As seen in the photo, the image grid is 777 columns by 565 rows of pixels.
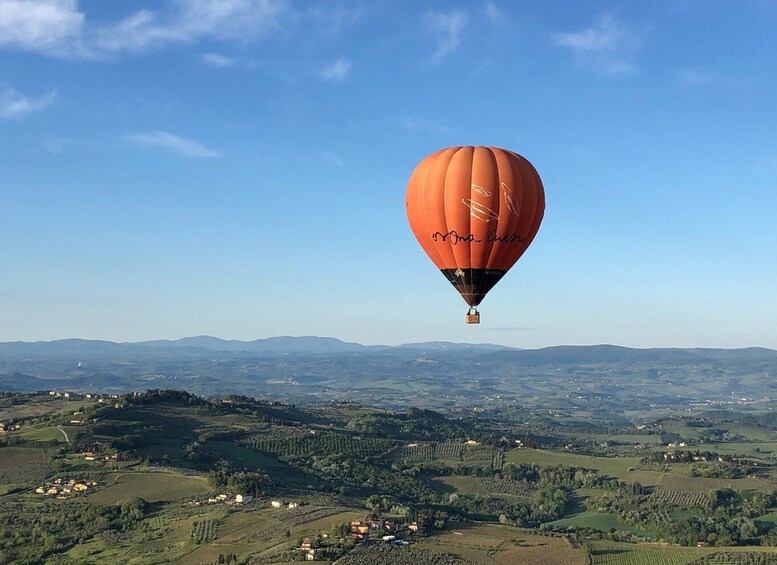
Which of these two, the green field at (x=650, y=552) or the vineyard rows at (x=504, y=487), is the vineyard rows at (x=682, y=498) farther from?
the green field at (x=650, y=552)

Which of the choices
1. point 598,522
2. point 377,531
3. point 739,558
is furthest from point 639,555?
point 598,522

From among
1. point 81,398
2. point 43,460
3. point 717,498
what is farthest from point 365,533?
point 81,398

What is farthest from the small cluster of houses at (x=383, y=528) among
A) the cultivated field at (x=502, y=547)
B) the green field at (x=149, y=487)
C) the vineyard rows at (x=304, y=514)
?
the green field at (x=149, y=487)

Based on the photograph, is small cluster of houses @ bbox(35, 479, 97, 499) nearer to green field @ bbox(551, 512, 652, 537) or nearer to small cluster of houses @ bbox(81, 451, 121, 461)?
small cluster of houses @ bbox(81, 451, 121, 461)

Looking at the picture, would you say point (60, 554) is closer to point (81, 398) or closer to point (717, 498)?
point (717, 498)

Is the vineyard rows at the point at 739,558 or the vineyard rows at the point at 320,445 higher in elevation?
the vineyard rows at the point at 320,445

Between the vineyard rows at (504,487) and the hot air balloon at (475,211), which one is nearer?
the hot air balloon at (475,211)
